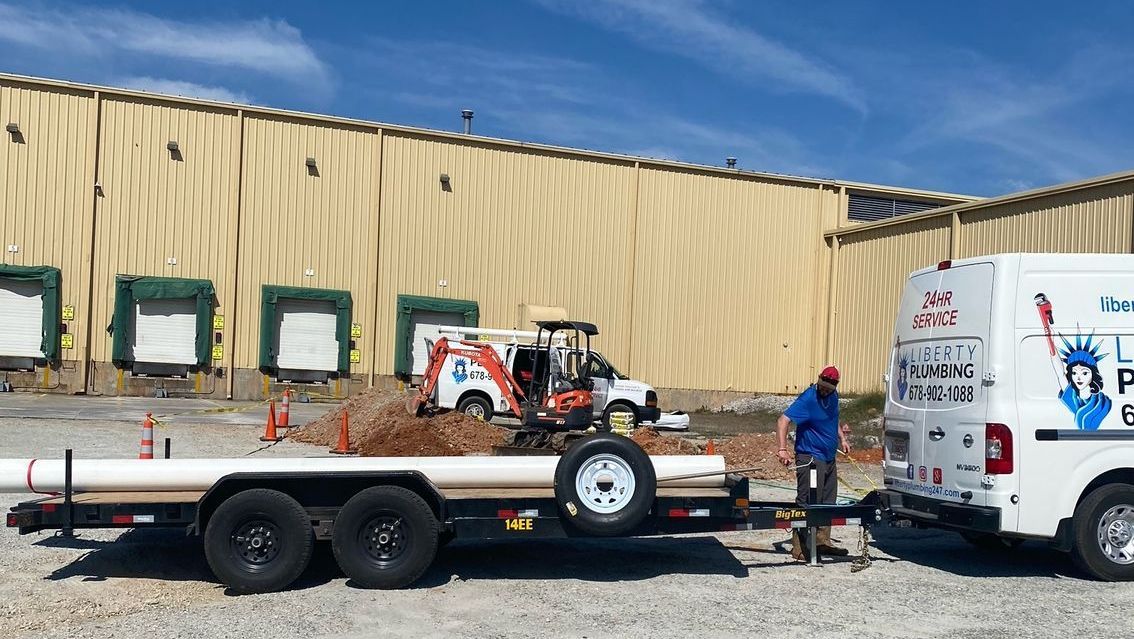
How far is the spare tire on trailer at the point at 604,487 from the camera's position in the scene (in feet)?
24.5

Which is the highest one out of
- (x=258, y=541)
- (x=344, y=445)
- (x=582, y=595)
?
(x=258, y=541)

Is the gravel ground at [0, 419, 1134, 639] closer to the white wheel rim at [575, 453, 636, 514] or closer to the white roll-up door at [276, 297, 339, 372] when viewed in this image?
the white wheel rim at [575, 453, 636, 514]

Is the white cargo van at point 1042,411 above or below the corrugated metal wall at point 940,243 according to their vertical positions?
below

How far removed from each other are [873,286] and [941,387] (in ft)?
75.5

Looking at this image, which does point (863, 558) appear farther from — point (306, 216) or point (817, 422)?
point (306, 216)

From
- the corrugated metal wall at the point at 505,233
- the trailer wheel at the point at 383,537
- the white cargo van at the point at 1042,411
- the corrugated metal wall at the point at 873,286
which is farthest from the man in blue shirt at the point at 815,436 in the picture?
the corrugated metal wall at the point at 505,233

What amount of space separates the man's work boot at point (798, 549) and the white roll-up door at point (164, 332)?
23.0m

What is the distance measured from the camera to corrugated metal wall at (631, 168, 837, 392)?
3188 centimetres

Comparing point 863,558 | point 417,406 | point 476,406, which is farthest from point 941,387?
point 476,406

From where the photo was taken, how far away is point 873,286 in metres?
30.3

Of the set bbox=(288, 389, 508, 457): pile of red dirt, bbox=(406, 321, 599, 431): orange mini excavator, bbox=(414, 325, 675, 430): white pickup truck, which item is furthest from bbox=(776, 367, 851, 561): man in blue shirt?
bbox=(414, 325, 675, 430): white pickup truck

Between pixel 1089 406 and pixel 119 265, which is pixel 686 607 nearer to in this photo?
pixel 1089 406

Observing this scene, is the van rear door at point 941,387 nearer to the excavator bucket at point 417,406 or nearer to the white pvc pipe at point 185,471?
the white pvc pipe at point 185,471

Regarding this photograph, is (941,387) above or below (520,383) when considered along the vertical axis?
above
